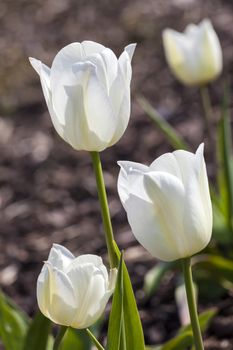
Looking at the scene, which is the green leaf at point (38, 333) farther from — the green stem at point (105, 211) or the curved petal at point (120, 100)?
the curved petal at point (120, 100)

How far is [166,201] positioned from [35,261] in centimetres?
195

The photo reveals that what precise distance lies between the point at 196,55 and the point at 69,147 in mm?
1288

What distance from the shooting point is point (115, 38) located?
5105 mm

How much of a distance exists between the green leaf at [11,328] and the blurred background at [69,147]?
2.22 feet

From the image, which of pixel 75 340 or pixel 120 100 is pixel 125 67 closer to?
pixel 120 100

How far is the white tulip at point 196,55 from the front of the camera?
119 inches

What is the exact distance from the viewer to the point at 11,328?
216cm

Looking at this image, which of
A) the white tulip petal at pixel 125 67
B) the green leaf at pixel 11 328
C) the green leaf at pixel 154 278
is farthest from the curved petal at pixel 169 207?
the green leaf at pixel 154 278

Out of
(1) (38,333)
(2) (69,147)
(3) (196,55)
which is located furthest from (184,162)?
(2) (69,147)

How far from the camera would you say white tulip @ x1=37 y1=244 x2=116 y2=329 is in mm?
1533

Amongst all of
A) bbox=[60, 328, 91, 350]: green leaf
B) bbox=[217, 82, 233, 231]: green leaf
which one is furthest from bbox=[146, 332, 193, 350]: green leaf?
bbox=[217, 82, 233, 231]: green leaf

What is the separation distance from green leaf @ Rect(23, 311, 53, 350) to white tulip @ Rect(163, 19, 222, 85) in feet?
4.34

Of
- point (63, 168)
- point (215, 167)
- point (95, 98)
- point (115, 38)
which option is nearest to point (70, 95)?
point (95, 98)

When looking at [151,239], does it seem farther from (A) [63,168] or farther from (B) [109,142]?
(A) [63,168]
